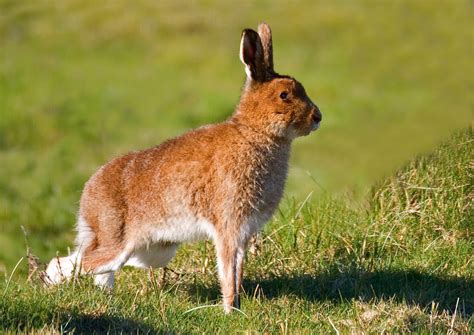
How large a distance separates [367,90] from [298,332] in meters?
14.0

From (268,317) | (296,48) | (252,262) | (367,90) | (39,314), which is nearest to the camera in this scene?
(39,314)

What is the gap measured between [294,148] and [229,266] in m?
8.93

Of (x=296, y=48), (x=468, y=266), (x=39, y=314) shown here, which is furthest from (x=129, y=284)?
(x=296, y=48)

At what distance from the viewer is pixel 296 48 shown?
2441cm

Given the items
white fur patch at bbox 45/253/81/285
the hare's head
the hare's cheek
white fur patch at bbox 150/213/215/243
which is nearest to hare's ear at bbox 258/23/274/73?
the hare's head

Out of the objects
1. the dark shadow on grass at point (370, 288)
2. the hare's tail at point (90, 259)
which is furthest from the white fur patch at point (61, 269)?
the dark shadow on grass at point (370, 288)

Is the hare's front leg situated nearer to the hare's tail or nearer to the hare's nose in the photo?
the hare's tail

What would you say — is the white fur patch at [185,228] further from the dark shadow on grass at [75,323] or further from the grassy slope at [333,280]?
the dark shadow on grass at [75,323]

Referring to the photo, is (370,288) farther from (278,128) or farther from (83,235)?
(83,235)

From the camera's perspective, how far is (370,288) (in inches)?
298

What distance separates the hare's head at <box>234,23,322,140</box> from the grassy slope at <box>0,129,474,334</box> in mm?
1141

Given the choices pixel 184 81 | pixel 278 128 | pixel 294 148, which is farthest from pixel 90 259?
pixel 184 81

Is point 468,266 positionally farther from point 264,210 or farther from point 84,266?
point 84,266

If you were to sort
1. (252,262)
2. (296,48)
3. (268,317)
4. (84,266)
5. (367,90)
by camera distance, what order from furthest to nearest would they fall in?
(296,48) → (367,90) → (252,262) → (84,266) → (268,317)
